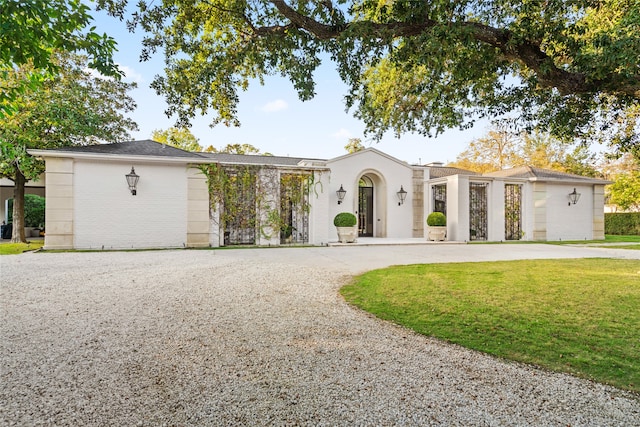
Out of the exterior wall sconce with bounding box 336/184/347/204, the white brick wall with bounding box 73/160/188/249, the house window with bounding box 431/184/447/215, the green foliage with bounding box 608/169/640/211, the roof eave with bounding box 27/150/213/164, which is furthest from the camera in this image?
the green foliage with bounding box 608/169/640/211

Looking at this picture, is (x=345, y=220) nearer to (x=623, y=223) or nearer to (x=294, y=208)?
(x=294, y=208)

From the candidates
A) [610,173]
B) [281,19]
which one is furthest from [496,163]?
[281,19]

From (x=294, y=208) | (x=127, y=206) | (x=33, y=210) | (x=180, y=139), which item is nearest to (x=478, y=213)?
(x=294, y=208)

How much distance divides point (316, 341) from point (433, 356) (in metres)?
1.08

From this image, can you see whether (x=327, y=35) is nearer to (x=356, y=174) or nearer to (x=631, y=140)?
(x=631, y=140)

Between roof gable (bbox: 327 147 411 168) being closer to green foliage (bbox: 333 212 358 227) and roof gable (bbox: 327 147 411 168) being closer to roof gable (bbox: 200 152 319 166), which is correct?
roof gable (bbox: 200 152 319 166)

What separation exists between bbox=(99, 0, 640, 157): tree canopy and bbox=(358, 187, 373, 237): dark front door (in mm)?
9912

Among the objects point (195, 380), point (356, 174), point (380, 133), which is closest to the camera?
point (195, 380)

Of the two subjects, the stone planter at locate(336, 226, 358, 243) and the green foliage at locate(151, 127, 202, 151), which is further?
the green foliage at locate(151, 127, 202, 151)

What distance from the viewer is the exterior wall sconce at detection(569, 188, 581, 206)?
1622 cm

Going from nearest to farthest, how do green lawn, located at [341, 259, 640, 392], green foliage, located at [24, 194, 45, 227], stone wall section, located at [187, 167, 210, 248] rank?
green lawn, located at [341, 259, 640, 392] < stone wall section, located at [187, 167, 210, 248] < green foliage, located at [24, 194, 45, 227]

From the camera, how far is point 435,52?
12.6 ft

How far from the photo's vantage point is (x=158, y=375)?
2547 millimetres

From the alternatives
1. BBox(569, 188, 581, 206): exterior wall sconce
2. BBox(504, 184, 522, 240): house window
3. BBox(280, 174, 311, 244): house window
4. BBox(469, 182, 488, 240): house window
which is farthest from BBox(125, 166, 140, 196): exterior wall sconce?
BBox(569, 188, 581, 206): exterior wall sconce
